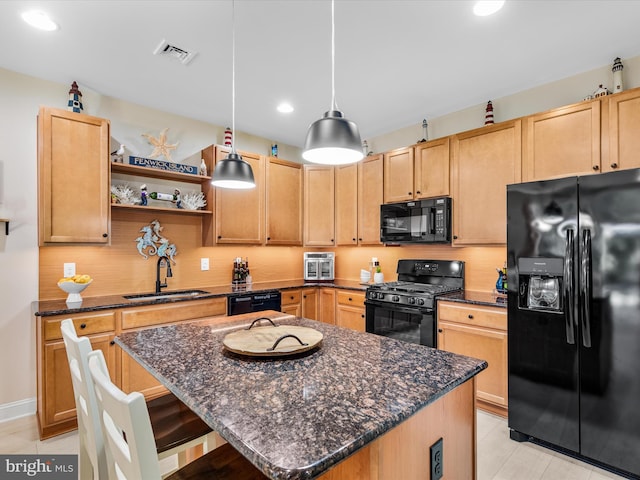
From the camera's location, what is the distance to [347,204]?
4.11 meters

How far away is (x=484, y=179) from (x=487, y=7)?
4.56 feet

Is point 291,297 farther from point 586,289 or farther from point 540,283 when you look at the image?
point 586,289

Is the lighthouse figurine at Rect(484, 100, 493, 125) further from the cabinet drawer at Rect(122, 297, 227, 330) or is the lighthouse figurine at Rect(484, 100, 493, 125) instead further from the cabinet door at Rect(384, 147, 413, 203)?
the cabinet drawer at Rect(122, 297, 227, 330)

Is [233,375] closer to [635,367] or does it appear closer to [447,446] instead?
[447,446]

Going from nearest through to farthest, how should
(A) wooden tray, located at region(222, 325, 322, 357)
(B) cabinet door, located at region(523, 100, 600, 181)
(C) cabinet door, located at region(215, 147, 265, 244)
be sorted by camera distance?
(A) wooden tray, located at region(222, 325, 322, 357) → (B) cabinet door, located at region(523, 100, 600, 181) → (C) cabinet door, located at region(215, 147, 265, 244)

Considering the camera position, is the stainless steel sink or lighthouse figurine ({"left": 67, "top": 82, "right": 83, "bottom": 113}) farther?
the stainless steel sink

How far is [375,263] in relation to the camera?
4133mm

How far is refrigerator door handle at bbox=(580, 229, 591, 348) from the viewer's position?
2.03 metres

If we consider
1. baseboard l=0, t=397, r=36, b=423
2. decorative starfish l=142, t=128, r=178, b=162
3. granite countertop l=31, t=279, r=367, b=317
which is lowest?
baseboard l=0, t=397, r=36, b=423

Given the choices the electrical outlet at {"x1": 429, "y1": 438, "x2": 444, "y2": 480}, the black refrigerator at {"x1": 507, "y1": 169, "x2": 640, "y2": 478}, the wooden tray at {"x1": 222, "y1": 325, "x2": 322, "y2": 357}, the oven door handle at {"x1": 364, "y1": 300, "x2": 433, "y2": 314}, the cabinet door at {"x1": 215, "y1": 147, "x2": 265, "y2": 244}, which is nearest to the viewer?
the electrical outlet at {"x1": 429, "y1": 438, "x2": 444, "y2": 480}

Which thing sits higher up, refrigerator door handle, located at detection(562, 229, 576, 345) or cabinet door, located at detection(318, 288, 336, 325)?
refrigerator door handle, located at detection(562, 229, 576, 345)

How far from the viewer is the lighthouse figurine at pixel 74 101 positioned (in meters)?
2.77

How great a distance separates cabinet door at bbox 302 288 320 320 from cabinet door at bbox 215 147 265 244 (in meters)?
0.81

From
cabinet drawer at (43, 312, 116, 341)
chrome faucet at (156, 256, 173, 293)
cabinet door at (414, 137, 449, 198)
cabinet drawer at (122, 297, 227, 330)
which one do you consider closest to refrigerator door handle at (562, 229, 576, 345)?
cabinet door at (414, 137, 449, 198)
